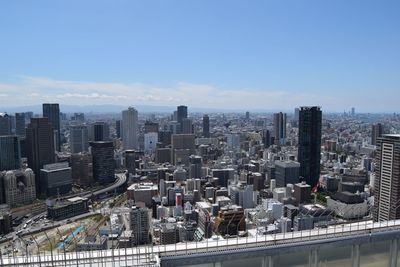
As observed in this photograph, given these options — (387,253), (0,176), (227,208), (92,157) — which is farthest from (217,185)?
(387,253)

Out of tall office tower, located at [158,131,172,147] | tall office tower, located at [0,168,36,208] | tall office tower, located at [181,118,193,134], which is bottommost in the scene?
tall office tower, located at [0,168,36,208]

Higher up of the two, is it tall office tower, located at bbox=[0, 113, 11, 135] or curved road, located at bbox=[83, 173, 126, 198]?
tall office tower, located at bbox=[0, 113, 11, 135]

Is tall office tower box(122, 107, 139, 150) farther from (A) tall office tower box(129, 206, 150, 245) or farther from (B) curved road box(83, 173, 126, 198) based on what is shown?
(A) tall office tower box(129, 206, 150, 245)

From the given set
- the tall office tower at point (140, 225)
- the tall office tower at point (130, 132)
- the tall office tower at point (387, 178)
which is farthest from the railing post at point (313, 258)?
the tall office tower at point (130, 132)

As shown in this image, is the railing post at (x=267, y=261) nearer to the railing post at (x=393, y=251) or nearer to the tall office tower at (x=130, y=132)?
the railing post at (x=393, y=251)

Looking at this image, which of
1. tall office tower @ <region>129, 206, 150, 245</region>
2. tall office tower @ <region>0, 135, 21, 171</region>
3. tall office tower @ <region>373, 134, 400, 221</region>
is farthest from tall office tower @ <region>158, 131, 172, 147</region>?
tall office tower @ <region>373, 134, 400, 221</region>
